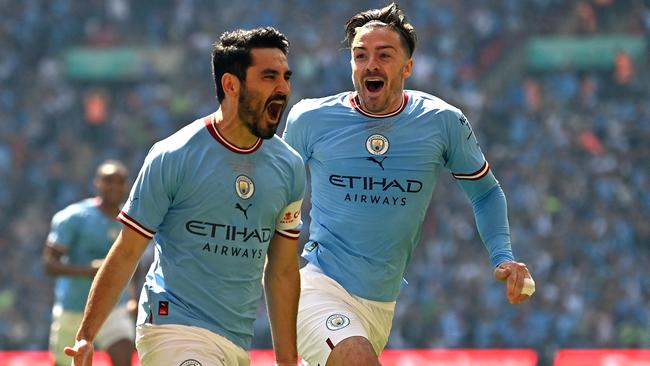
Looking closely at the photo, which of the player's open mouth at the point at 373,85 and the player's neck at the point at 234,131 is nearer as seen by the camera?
the player's neck at the point at 234,131

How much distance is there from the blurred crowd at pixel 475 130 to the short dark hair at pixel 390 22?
43.6ft

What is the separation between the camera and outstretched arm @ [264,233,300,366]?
571 cm

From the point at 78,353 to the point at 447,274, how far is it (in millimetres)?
16249

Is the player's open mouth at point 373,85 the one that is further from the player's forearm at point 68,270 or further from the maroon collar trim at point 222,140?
the player's forearm at point 68,270

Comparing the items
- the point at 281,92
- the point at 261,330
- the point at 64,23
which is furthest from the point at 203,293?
the point at 64,23

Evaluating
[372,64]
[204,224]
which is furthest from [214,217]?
[372,64]

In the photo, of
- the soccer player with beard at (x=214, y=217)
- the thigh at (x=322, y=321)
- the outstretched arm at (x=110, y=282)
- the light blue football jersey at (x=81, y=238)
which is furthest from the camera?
the light blue football jersey at (x=81, y=238)

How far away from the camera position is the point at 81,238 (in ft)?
35.1

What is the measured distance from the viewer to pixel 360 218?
21.4ft

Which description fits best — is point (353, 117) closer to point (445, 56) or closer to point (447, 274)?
point (447, 274)

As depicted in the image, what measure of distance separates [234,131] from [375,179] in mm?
1252

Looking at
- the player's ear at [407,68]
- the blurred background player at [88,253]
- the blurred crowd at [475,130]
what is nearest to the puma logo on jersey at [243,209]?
the player's ear at [407,68]

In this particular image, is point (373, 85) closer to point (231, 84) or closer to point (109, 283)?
point (231, 84)

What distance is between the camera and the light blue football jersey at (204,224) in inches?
209
